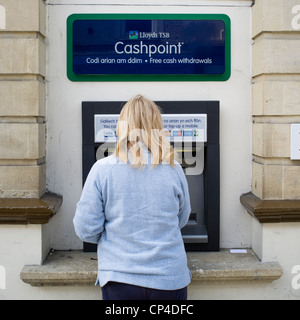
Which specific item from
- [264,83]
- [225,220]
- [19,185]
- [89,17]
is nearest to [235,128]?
[264,83]

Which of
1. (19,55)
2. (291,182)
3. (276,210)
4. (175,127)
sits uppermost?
(19,55)

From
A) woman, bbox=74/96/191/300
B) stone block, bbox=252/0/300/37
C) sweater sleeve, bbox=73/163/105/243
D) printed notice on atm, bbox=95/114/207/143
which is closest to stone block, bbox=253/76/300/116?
stone block, bbox=252/0/300/37

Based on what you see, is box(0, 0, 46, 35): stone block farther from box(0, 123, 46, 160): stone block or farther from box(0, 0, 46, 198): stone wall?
box(0, 123, 46, 160): stone block

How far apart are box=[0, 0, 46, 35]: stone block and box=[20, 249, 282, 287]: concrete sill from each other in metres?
1.76

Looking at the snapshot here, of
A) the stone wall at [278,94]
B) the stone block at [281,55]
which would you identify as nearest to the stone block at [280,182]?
the stone wall at [278,94]

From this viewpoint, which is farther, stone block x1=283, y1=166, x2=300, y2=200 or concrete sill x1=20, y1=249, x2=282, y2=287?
stone block x1=283, y1=166, x2=300, y2=200

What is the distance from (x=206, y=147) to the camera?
3.77m

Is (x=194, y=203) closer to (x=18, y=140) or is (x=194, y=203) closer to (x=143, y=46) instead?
(x=143, y=46)

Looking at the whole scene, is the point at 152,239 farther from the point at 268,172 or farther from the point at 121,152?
the point at 268,172

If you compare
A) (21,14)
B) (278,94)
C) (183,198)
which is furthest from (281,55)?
(21,14)

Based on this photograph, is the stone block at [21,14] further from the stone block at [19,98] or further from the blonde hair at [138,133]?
the blonde hair at [138,133]

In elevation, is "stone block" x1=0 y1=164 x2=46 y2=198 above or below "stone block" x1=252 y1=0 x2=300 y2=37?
below

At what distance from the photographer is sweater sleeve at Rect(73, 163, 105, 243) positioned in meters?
2.52

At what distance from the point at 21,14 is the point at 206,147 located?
173 cm
